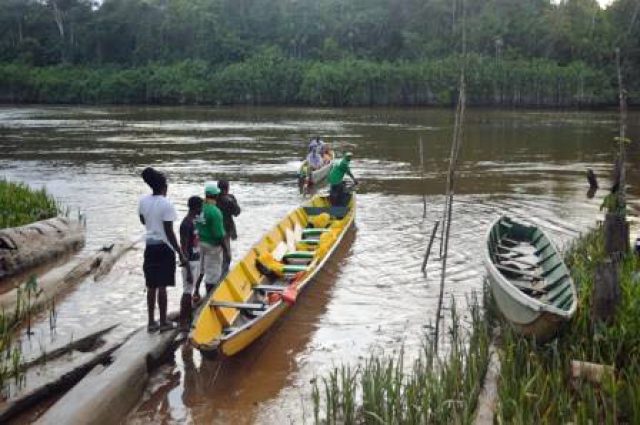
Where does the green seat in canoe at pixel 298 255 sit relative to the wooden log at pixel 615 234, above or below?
below

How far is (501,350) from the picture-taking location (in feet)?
21.0

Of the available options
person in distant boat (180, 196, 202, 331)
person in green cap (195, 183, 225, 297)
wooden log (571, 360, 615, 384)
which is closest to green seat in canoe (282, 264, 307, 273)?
person in green cap (195, 183, 225, 297)

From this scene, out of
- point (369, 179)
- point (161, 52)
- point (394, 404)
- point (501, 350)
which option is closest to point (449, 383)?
point (394, 404)

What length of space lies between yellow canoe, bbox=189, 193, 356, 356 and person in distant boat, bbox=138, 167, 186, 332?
0.52 meters

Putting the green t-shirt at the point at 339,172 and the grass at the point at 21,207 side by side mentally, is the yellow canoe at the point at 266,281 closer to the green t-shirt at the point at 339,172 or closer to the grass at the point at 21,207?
the green t-shirt at the point at 339,172

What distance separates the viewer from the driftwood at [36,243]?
965 cm

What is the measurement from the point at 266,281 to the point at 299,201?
7703mm

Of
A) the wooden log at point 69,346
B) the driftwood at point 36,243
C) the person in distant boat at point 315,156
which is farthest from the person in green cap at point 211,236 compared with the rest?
the person in distant boat at point 315,156

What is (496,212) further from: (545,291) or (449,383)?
(449,383)

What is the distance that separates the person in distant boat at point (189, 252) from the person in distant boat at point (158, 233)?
1.29 feet

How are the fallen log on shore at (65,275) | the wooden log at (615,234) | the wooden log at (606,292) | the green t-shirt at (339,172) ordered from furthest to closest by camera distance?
the green t-shirt at (339,172) < the fallen log on shore at (65,275) < the wooden log at (615,234) < the wooden log at (606,292)

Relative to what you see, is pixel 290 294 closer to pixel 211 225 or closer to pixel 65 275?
pixel 211 225

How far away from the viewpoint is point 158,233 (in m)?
6.69

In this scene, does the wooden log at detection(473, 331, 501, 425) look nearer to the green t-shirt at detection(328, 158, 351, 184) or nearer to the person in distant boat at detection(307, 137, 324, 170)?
the green t-shirt at detection(328, 158, 351, 184)
